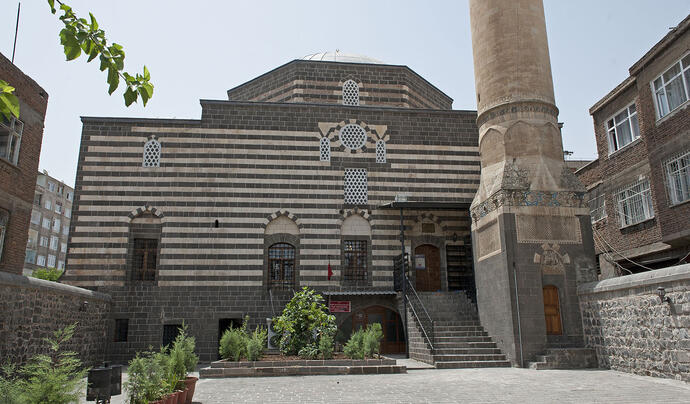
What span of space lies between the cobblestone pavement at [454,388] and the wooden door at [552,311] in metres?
1.67

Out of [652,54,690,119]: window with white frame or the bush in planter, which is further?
[652,54,690,119]: window with white frame

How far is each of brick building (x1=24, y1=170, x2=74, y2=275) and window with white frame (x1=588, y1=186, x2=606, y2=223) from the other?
43.4 meters

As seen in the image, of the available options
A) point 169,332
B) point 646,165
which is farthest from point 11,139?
point 646,165

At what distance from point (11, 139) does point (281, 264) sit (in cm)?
925

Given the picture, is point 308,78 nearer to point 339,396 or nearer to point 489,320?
point 489,320

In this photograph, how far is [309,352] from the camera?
12.7 metres

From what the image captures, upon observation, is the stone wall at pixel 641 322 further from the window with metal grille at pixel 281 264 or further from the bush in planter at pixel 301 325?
the window with metal grille at pixel 281 264

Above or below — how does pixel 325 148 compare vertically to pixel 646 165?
above

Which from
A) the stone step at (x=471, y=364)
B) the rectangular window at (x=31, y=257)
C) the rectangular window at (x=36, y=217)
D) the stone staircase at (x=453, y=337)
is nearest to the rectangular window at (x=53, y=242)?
the rectangular window at (x=36, y=217)

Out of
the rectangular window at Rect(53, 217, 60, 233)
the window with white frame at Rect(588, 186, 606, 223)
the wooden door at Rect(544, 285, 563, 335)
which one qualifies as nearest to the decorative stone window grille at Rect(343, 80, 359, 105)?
the window with white frame at Rect(588, 186, 606, 223)

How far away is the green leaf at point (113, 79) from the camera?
330 centimetres

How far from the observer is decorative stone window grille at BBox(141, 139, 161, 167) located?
19.0m

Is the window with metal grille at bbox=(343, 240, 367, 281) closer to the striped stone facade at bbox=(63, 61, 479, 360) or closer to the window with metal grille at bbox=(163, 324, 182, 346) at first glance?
the striped stone facade at bbox=(63, 61, 479, 360)

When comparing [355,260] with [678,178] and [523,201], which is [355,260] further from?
[678,178]
